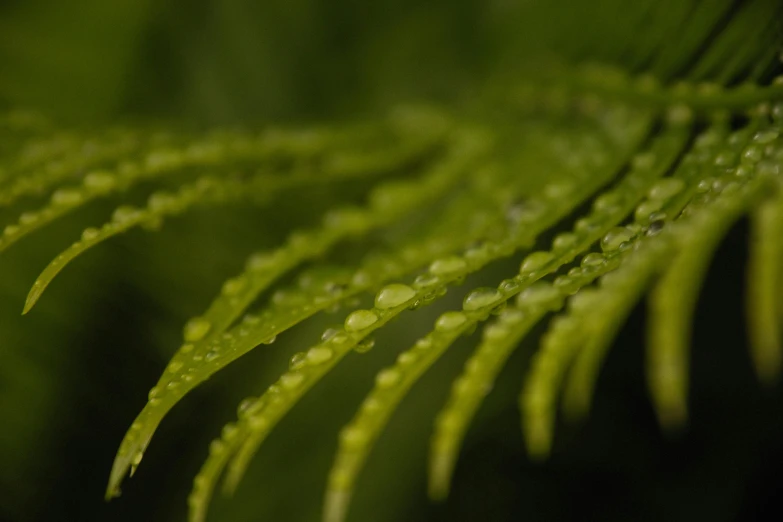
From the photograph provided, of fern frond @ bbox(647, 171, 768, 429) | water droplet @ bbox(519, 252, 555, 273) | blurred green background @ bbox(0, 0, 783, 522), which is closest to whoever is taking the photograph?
fern frond @ bbox(647, 171, 768, 429)

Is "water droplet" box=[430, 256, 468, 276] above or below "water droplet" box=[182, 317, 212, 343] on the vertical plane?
below

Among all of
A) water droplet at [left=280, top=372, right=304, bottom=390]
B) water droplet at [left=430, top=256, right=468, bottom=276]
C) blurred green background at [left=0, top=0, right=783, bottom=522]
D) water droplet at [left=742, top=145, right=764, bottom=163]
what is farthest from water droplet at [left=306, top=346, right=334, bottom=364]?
blurred green background at [left=0, top=0, right=783, bottom=522]

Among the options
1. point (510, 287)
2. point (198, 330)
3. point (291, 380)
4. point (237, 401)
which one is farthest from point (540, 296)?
point (237, 401)

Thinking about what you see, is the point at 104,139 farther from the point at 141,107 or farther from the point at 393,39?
the point at 393,39

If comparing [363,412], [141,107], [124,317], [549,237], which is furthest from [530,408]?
[141,107]

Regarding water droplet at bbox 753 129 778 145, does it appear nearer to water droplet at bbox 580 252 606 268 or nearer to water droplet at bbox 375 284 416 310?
water droplet at bbox 580 252 606 268

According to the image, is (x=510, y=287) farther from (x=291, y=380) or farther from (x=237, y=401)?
(x=237, y=401)
